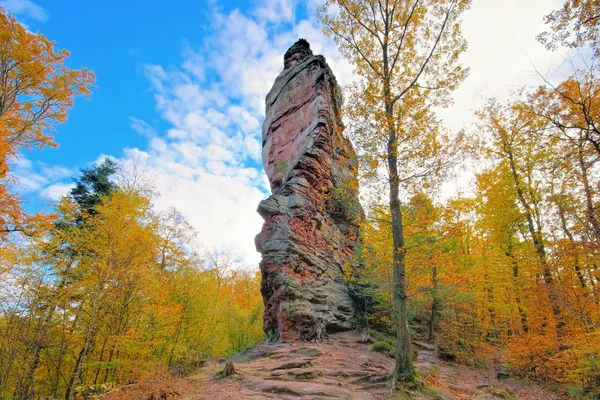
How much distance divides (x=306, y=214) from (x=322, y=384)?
33.6ft

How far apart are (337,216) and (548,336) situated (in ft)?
41.8

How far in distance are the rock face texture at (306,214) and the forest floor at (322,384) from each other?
3.01 meters

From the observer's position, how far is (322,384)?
7.71 m

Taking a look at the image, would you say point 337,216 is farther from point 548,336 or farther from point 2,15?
point 2,15

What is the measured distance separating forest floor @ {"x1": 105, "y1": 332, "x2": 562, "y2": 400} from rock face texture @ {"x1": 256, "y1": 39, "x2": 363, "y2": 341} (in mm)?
3008

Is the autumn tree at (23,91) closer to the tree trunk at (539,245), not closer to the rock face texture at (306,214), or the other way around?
the rock face texture at (306,214)

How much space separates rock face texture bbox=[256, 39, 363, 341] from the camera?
1435 cm

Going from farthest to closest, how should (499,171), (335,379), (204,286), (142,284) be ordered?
(204,286), (499,171), (142,284), (335,379)

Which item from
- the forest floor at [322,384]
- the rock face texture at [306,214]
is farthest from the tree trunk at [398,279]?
the rock face texture at [306,214]

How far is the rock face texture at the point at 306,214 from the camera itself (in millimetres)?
14352

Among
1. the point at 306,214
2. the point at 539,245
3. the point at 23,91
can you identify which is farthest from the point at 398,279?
the point at 23,91

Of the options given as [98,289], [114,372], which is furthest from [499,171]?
[114,372]

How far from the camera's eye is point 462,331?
608 inches

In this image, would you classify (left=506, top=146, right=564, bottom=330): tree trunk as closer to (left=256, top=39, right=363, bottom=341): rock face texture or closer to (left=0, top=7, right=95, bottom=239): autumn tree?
(left=256, top=39, right=363, bottom=341): rock face texture
